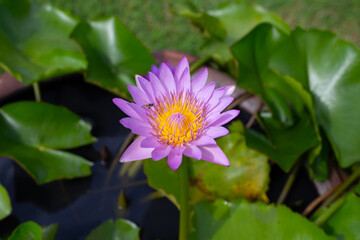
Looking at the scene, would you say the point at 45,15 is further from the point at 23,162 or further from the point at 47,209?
the point at 47,209

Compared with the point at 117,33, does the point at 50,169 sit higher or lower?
lower

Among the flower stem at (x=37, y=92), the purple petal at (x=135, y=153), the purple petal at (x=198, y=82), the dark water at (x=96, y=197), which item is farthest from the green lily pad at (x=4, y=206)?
the purple petal at (x=198, y=82)

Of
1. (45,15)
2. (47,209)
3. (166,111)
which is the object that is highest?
(166,111)

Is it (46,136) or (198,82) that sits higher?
(198,82)

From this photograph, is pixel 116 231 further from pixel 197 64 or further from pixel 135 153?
pixel 197 64

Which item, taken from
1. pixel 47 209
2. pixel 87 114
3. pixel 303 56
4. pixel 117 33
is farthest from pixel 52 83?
pixel 303 56

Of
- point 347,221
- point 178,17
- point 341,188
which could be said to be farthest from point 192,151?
point 178,17
